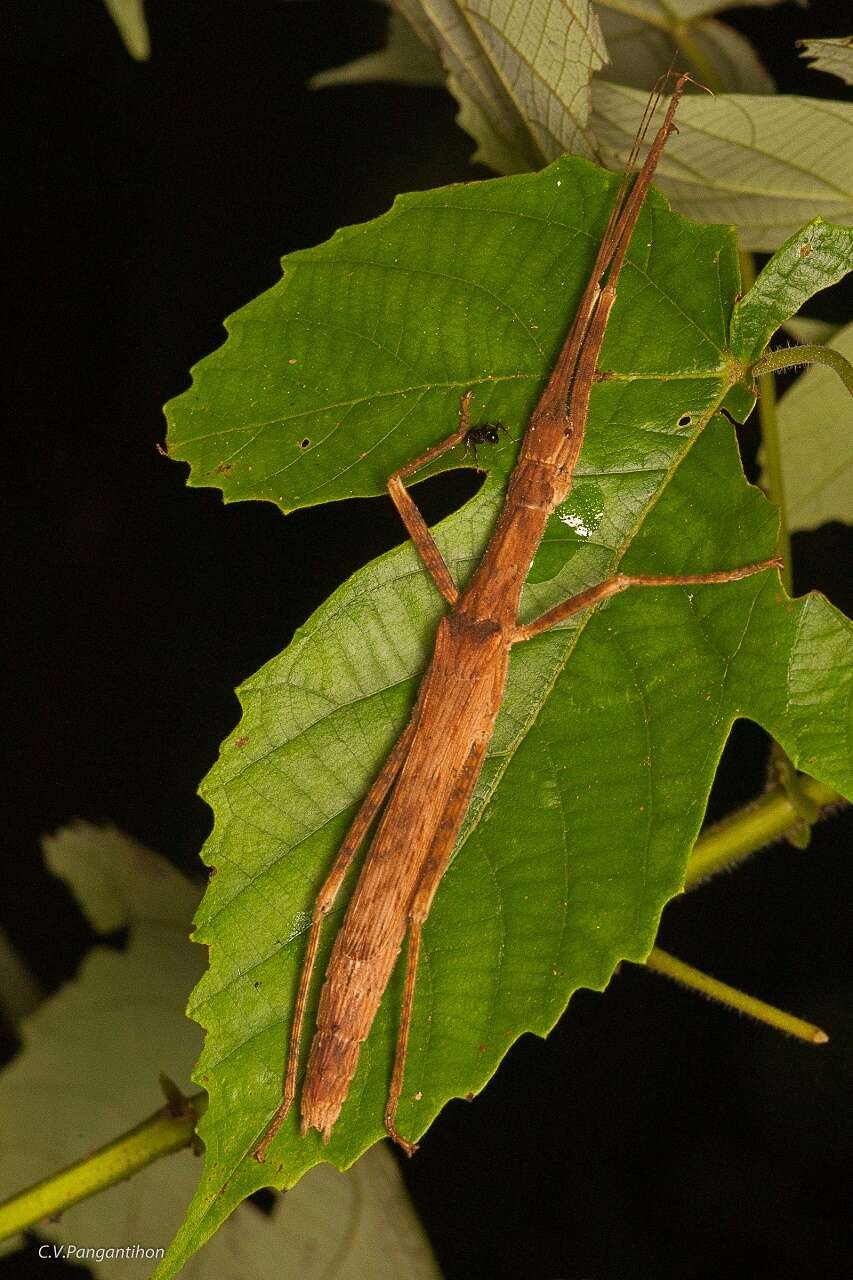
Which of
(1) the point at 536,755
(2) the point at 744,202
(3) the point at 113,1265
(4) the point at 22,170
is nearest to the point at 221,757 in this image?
(1) the point at 536,755

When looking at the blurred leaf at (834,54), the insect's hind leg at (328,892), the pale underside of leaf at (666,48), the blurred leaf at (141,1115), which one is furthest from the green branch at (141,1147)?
the pale underside of leaf at (666,48)

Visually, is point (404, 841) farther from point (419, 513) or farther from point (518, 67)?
point (518, 67)

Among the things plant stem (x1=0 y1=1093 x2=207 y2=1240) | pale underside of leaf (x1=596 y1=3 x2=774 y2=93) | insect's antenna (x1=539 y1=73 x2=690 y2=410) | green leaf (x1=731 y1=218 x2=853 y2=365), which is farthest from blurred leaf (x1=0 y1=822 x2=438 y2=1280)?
pale underside of leaf (x1=596 y1=3 x2=774 y2=93)

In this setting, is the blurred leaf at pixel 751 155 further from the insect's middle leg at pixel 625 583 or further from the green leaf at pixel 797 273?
the insect's middle leg at pixel 625 583

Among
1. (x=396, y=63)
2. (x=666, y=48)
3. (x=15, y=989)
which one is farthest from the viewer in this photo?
(x=15, y=989)

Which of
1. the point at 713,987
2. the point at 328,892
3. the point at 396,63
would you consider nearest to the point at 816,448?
the point at 713,987

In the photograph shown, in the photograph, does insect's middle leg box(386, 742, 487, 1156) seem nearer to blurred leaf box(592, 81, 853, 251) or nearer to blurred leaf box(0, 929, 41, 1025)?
blurred leaf box(592, 81, 853, 251)
